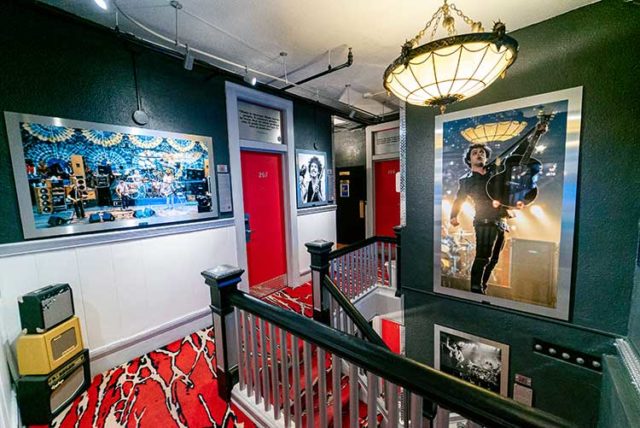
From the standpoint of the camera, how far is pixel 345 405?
214 centimetres

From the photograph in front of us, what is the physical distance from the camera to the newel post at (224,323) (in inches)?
64.0

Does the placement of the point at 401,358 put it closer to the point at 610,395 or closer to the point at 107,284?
the point at 610,395

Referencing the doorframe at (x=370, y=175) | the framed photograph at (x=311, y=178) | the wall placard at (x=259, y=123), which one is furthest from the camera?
the doorframe at (x=370, y=175)

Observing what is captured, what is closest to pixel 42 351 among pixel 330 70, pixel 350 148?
pixel 330 70

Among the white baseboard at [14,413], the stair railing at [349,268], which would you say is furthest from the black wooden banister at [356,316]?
the white baseboard at [14,413]

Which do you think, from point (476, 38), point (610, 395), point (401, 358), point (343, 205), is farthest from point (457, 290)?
point (343, 205)

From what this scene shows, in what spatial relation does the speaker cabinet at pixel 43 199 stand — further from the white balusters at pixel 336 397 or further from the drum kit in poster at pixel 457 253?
the drum kit in poster at pixel 457 253

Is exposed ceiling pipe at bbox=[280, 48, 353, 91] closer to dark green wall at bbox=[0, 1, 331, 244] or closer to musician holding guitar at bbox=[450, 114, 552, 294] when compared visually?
dark green wall at bbox=[0, 1, 331, 244]

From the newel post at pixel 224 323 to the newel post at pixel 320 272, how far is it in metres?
0.83

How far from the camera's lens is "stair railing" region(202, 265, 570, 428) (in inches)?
29.9

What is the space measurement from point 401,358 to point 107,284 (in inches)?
95.1

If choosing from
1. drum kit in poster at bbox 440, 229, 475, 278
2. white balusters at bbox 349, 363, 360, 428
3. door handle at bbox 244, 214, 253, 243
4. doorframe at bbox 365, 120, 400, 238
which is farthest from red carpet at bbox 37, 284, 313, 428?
doorframe at bbox 365, 120, 400, 238

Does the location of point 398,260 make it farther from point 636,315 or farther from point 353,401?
point 353,401

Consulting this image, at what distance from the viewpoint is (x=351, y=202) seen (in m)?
5.90
